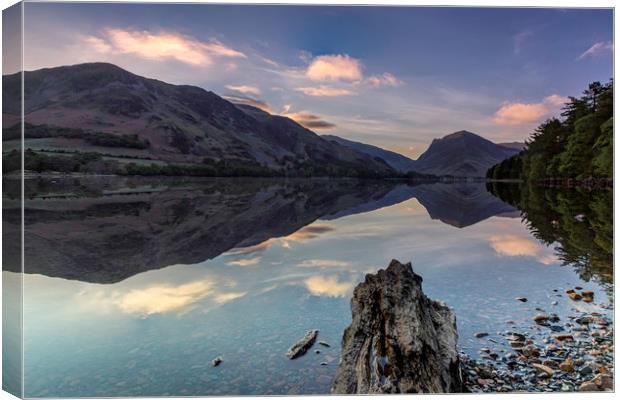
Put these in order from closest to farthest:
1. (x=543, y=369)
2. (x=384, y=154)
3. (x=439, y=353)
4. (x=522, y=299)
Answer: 1. (x=439, y=353)
2. (x=543, y=369)
3. (x=522, y=299)
4. (x=384, y=154)

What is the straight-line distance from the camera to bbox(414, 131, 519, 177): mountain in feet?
33.8

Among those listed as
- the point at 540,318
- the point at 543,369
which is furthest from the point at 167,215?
the point at 543,369

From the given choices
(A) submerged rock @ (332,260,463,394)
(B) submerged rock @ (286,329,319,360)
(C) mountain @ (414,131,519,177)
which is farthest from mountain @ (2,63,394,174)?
(A) submerged rock @ (332,260,463,394)

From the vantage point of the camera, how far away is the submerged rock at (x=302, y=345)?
21.0ft

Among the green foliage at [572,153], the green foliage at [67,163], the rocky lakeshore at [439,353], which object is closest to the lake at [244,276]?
the rocky lakeshore at [439,353]

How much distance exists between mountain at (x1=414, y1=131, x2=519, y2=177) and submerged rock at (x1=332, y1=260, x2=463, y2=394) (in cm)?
502

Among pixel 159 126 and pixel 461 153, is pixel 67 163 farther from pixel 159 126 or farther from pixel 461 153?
pixel 461 153

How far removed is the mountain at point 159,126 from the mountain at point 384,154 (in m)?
0.39

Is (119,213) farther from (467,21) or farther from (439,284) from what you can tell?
(467,21)

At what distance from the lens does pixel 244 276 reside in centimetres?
1089

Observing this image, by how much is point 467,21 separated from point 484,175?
688cm

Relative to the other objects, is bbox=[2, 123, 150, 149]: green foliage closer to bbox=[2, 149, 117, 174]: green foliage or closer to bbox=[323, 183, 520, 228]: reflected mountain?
bbox=[2, 149, 117, 174]: green foliage

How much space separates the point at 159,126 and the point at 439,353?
23618 mm

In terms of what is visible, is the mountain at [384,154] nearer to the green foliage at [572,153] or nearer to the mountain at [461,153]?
the mountain at [461,153]
